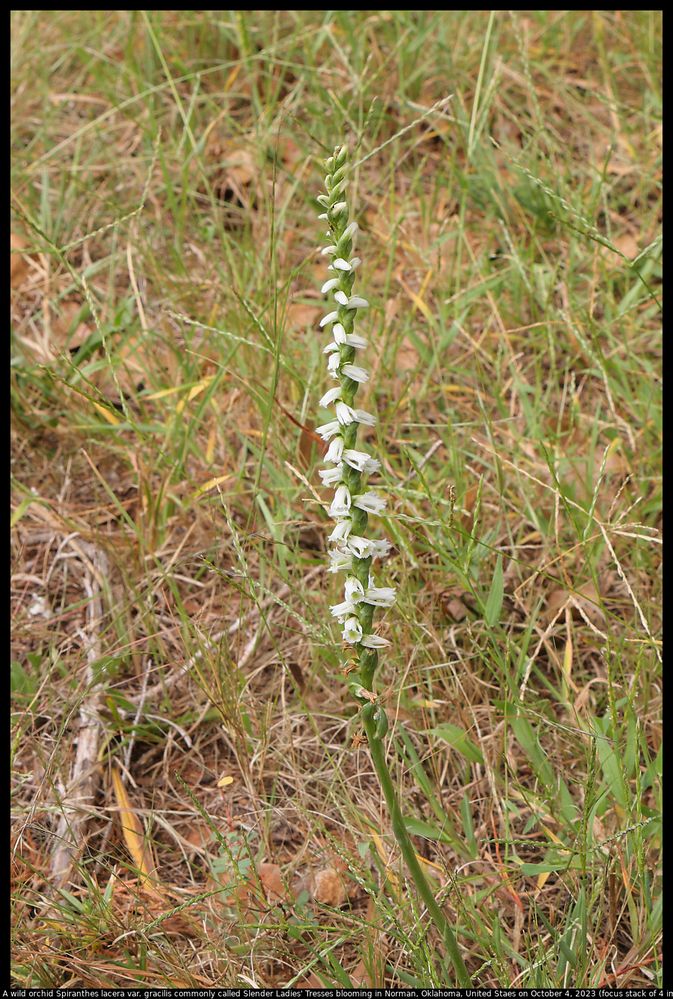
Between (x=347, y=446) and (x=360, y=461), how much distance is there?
6 cm

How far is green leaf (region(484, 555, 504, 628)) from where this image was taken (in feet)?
8.42

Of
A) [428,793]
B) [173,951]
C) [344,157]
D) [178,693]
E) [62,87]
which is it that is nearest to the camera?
[344,157]

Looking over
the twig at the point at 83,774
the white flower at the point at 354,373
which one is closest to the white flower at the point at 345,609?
the white flower at the point at 354,373

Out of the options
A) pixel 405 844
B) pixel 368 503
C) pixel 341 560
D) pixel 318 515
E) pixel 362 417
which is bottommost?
pixel 318 515

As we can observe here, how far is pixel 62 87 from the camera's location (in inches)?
179

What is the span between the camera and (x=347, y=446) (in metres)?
1.78

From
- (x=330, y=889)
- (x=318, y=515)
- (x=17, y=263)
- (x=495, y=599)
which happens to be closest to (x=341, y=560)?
(x=495, y=599)

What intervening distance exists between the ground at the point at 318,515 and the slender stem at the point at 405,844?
0.23ft

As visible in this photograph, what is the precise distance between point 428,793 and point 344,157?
59.9 inches

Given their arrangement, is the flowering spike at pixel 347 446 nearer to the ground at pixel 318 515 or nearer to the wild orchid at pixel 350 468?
the wild orchid at pixel 350 468

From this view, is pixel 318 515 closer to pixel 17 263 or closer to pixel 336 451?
pixel 336 451

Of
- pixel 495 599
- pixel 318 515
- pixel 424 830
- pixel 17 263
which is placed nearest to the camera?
pixel 424 830

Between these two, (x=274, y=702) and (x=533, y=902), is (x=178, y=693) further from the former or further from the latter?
(x=533, y=902)

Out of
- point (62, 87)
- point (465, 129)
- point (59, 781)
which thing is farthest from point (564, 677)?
point (62, 87)
